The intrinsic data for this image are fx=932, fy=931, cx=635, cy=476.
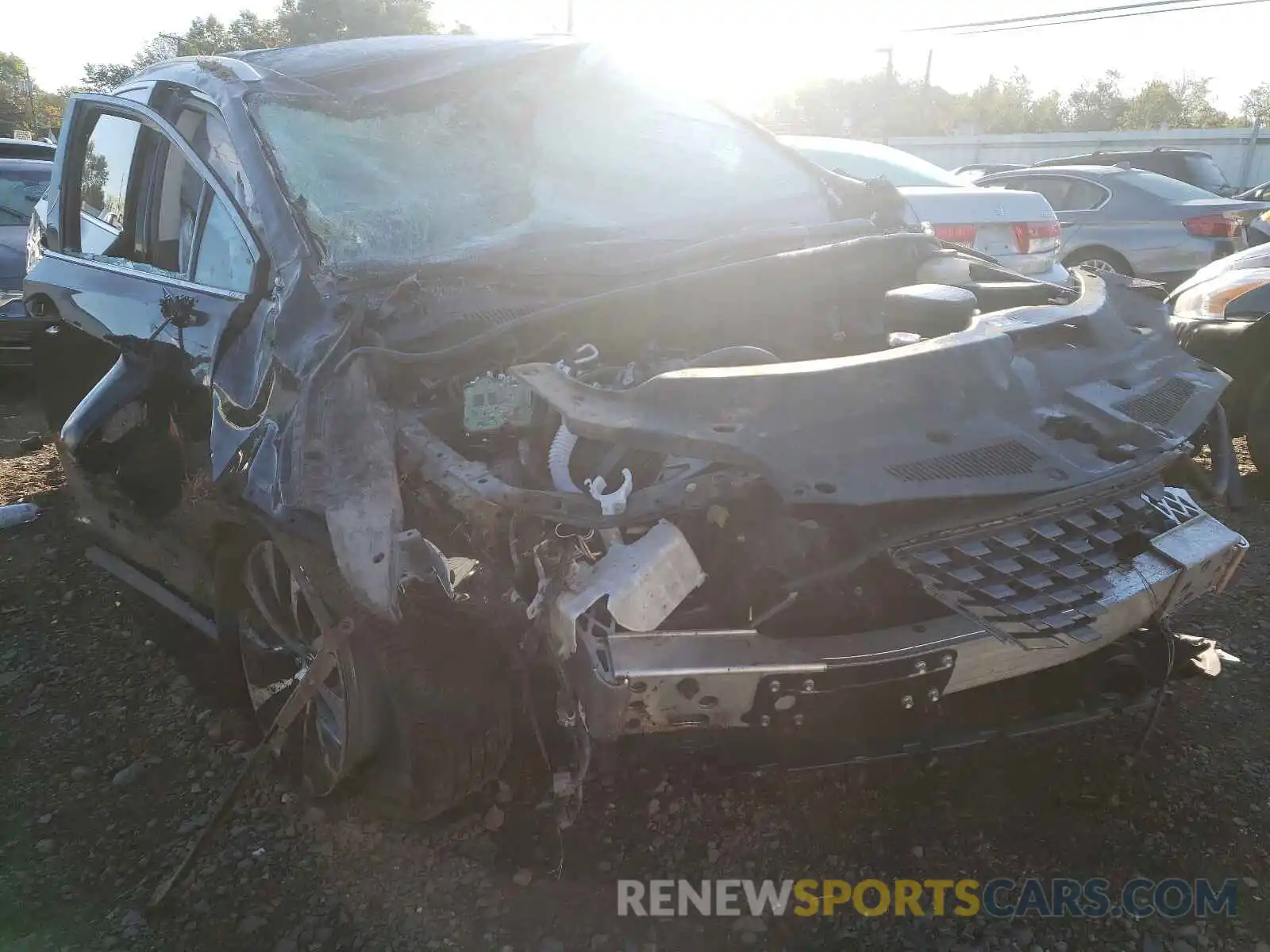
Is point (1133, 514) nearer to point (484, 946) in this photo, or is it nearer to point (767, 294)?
point (767, 294)

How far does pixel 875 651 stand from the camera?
1.91 meters

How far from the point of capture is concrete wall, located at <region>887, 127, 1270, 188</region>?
2202 cm

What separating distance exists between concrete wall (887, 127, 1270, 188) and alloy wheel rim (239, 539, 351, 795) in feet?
71.5

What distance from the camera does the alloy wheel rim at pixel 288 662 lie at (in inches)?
91.9

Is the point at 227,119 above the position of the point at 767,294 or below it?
above

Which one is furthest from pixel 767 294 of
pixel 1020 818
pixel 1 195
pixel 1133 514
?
pixel 1 195

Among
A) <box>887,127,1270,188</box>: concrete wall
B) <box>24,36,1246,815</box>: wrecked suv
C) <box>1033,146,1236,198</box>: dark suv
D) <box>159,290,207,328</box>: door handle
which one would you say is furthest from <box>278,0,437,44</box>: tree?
<box>159,290,207,328</box>: door handle

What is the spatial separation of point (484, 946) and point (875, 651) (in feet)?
3.53

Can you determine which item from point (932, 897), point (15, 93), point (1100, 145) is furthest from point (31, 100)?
point (932, 897)

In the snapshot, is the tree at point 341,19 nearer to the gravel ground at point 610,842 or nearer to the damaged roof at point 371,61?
the damaged roof at point 371,61

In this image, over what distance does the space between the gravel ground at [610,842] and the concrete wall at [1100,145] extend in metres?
21.2

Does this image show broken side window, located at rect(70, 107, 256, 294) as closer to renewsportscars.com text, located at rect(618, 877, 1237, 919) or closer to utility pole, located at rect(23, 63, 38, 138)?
renewsportscars.com text, located at rect(618, 877, 1237, 919)

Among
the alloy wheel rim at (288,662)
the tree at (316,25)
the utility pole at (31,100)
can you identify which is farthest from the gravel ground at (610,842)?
the utility pole at (31,100)

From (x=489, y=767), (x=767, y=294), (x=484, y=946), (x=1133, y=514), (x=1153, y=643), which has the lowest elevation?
(x=484, y=946)
